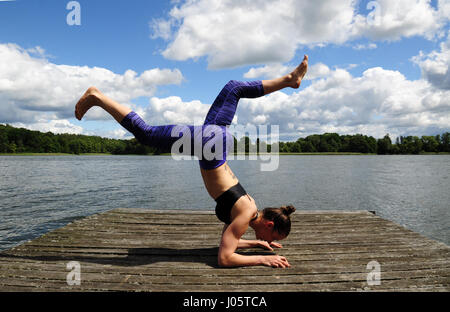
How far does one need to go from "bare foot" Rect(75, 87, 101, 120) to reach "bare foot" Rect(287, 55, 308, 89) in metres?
2.88

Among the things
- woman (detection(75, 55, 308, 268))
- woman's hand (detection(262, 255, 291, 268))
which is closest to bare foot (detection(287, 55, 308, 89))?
woman (detection(75, 55, 308, 268))

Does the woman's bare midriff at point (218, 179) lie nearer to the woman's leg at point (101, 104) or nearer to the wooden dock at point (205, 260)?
the wooden dock at point (205, 260)

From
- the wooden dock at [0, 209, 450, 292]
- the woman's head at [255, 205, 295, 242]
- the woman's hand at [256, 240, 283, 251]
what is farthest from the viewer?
the woman's hand at [256, 240, 283, 251]

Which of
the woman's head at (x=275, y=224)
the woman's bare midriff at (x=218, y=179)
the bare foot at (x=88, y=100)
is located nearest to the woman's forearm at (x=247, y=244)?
the woman's head at (x=275, y=224)

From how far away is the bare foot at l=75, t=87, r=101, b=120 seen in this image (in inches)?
169

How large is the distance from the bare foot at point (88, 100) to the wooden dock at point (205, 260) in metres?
2.32

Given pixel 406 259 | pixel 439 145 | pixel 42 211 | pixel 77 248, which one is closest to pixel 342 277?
pixel 406 259

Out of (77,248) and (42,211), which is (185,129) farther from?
(42,211)

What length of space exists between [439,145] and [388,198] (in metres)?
162

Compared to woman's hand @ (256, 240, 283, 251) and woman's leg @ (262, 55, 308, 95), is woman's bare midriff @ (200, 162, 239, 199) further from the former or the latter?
woman's hand @ (256, 240, 283, 251)

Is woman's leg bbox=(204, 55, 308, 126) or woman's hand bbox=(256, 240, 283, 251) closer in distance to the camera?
woman's leg bbox=(204, 55, 308, 126)

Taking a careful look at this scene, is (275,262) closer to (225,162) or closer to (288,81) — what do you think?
(225,162)

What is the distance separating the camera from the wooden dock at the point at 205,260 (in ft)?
11.9
